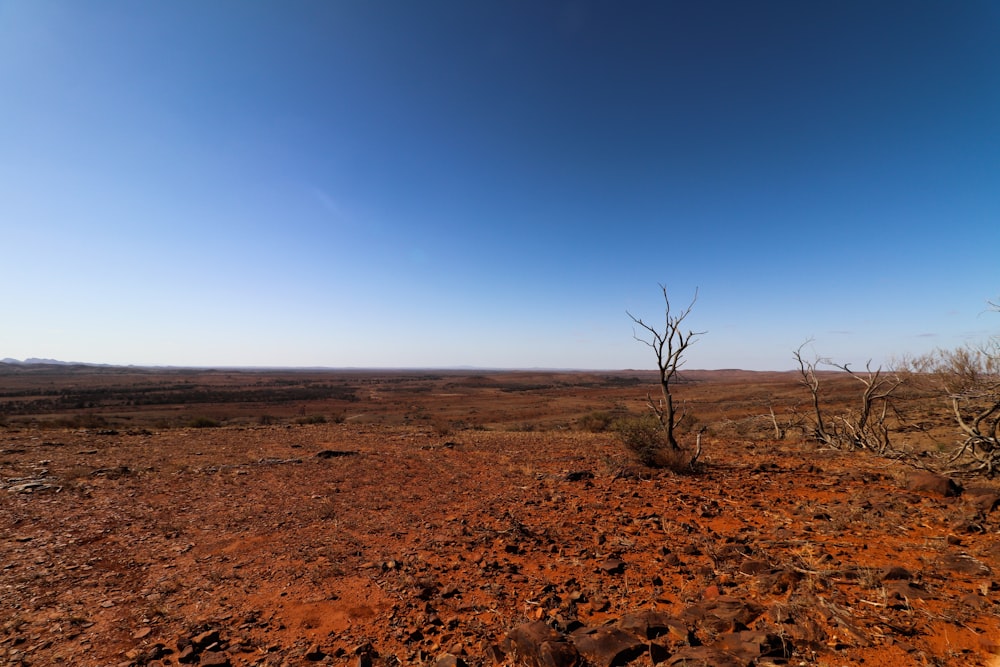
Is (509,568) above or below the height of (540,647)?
below

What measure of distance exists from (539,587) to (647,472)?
6211 millimetres

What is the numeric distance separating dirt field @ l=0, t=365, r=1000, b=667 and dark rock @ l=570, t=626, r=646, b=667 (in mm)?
19

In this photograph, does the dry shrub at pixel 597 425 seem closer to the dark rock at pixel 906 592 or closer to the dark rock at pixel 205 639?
the dark rock at pixel 906 592

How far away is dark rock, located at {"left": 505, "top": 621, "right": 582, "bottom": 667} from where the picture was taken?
3395 millimetres

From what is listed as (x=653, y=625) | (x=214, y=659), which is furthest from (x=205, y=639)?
(x=653, y=625)

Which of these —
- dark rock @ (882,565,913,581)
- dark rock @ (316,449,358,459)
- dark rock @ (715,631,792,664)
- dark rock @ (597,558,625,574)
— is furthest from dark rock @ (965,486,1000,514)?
dark rock @ (316,449,358,459)

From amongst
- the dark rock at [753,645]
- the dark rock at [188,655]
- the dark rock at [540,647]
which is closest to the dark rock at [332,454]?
the dark rock at [188,655]

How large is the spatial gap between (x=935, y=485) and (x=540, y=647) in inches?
327

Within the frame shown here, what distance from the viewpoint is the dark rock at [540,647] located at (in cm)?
339

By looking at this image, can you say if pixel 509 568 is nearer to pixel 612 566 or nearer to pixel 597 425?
pixel 612 566

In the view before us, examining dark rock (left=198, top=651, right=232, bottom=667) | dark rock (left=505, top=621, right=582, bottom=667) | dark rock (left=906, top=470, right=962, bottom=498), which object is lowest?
dark rock (left=198, top=651, right=232, bottom=667)

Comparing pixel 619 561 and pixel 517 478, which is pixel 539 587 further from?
pixel 517 478

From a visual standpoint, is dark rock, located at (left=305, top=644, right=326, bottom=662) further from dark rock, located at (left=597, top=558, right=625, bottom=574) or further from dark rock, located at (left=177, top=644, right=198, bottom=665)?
dark rock, located at (left=597, top=558, right=625, bottom=574)

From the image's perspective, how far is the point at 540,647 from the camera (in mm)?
3576
